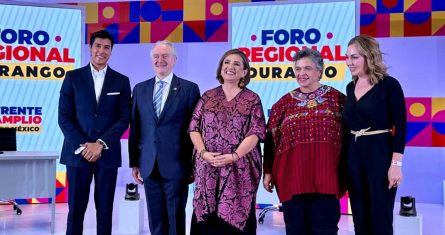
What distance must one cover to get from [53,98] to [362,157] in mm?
3893

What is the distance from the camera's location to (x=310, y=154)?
8.11ft

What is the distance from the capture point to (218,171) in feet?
8.51

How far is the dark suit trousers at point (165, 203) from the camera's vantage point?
2.78 meters

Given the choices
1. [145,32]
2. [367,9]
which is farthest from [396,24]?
[145,32]

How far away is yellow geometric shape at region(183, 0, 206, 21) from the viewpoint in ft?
20.9

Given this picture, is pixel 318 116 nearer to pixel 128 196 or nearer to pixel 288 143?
pixel 288 143

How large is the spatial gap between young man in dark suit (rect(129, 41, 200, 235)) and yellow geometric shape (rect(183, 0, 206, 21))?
3.60 m

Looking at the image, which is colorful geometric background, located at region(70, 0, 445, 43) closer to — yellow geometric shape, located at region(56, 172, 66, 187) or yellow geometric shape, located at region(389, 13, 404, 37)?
yellow geometric shape, located at region(389, 13, 404, 37)

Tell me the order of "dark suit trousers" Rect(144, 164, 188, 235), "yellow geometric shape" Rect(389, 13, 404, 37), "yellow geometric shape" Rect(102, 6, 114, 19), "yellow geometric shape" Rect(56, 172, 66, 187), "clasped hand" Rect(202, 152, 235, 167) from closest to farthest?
"clasped hand" Rect(202, 152, 235, 167) → "dark suit trousers" Rect(144, 164, 188, 235) → "yellow geometric shape" Rect(56, 172, 66, 187) → "yellow geometric shape" Rect(389, 13, 404, 37) → "yellow geometric shape" Rect(102, 6, 114, 19)

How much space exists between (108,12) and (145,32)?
58cm

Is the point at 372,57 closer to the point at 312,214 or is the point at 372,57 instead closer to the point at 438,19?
the point at 312,214

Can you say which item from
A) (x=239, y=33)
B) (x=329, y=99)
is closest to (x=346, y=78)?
(x=239, y=33)

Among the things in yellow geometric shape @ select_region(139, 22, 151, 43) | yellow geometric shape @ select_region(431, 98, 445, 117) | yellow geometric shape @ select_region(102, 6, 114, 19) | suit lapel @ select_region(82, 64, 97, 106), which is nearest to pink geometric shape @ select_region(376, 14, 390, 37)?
yellow geometric shape @ select_region(431, 98, 445, 117)

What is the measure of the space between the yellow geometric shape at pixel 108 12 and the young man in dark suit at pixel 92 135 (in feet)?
12.4
